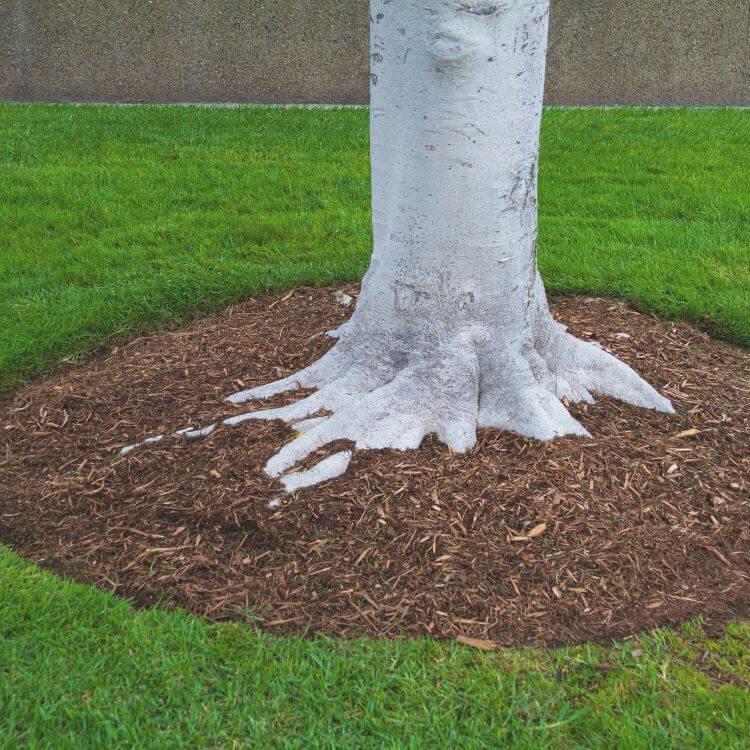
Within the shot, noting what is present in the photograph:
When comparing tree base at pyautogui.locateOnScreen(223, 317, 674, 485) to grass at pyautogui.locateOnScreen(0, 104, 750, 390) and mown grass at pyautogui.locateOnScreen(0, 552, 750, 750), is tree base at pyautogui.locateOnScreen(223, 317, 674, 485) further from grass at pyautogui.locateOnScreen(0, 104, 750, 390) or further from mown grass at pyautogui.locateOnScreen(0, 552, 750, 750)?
grass at pyautogui.locateOnScreen(0, 104, 750, 390)

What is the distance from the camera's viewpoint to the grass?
5043 mm

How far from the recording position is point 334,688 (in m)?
2.47

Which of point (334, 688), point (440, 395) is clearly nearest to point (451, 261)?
point (440, 395)

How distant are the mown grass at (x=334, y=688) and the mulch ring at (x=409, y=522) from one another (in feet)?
0.40

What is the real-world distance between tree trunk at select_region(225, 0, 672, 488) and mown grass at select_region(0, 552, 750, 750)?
881 mm

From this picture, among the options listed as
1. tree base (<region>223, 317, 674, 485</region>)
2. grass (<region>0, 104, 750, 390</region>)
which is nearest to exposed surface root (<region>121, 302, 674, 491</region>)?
tree base (<region>223, 317, 674, 485</region>)

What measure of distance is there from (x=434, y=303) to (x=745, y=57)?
10257mm

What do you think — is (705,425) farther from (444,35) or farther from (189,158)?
(189,158)

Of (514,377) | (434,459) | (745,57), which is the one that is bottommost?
(434,459)

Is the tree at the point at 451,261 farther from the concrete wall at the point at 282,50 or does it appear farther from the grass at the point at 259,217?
the concrete wall at the point at 282,50

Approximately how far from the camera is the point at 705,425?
3.63m

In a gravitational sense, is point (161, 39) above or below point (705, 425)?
above

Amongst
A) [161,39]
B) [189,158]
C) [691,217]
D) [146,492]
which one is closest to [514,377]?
[146,492]

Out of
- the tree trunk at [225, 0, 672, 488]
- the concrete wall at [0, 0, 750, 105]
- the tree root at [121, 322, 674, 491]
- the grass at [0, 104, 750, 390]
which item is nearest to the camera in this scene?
the tree trunk at [225, 0, 672, 488]
